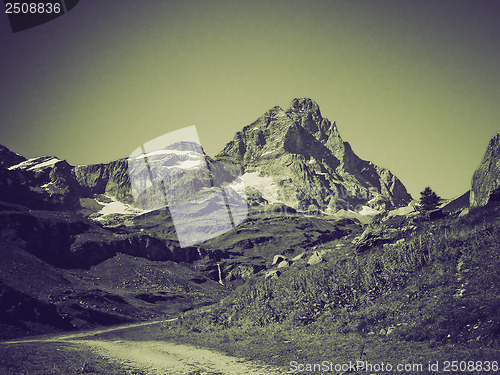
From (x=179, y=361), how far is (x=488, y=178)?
1736 inches

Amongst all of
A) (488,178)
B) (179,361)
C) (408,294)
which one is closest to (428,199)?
(488,178)

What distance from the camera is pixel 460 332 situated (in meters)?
18.6

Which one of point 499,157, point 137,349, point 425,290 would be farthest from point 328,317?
point 499,157

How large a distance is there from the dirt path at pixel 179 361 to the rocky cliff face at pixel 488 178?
3473 cm

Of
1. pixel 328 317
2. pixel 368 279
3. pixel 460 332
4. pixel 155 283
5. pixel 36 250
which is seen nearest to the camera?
pixel 460 332

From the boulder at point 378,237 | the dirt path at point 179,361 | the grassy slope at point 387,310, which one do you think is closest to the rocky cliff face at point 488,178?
the grassy slope at point 387,310

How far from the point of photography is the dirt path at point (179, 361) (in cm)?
2098

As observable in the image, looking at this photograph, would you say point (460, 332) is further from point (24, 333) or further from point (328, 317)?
point (24, 333)

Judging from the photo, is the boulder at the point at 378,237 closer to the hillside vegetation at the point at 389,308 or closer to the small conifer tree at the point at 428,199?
the hillside vegetation at the point at 389,308

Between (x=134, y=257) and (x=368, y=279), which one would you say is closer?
(x=368, y=279)

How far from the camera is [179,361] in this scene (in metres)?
25.0

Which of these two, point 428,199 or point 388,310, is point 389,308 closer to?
point 388,310

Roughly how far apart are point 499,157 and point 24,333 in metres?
80.8

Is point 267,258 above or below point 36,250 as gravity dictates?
below
